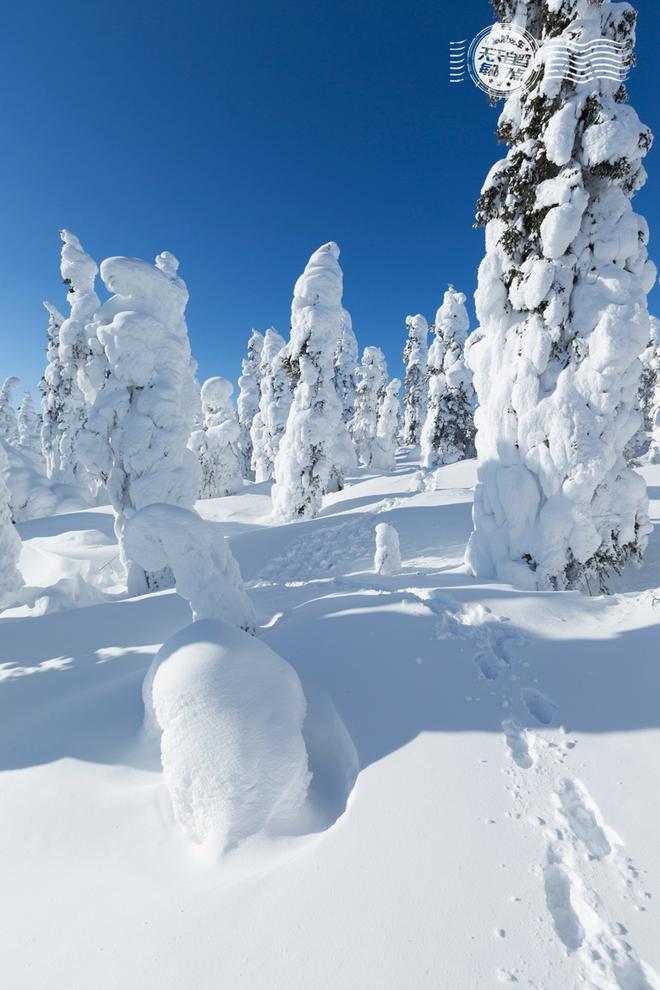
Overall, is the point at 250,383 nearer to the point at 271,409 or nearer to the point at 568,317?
the point at 271,409

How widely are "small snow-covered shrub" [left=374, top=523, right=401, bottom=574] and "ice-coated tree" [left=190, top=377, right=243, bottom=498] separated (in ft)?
68.6

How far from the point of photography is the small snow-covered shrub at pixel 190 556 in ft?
17.1

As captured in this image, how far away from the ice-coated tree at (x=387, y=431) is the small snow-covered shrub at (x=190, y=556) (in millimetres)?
29286

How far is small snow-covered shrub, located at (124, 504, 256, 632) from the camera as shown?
521cm

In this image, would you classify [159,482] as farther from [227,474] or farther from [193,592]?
[227,474]

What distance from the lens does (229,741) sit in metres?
2.98

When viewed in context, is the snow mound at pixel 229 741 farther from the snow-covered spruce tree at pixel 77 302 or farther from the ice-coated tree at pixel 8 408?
the ice-coated tree at pixel 8 408

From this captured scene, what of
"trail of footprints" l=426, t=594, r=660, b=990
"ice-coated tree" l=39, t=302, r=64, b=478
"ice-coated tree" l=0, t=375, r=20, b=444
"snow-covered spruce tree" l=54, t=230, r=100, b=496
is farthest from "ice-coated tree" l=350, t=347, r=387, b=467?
"ice-coated tree" l=0, t=375, r=20, b=444

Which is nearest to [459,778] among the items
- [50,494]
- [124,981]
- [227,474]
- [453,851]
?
[453,851]

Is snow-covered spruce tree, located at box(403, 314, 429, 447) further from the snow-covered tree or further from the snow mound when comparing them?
the snow-covered tree

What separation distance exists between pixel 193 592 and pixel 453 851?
3.88 metres

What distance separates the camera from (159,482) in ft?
39.8

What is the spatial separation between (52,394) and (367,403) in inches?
892

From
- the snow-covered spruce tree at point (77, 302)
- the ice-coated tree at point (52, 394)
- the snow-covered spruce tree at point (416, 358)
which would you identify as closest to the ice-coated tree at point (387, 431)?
the snow-covered spruce tree at point (416, 358)
